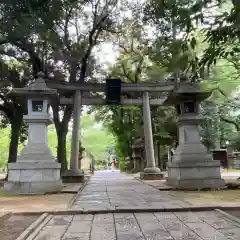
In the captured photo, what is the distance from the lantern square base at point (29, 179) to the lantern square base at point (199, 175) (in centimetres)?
435

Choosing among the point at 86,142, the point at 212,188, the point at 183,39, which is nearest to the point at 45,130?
the point at 212,188

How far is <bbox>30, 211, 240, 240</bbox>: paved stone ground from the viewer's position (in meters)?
5.25

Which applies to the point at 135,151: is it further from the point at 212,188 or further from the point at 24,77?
the point at 212,188

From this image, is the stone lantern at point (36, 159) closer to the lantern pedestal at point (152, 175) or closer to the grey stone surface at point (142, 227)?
the grey stone surface at point (142, 227)

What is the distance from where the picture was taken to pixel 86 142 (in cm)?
4344

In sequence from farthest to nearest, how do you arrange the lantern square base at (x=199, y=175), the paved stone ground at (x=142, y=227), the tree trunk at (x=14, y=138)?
the tree trunk at (x=14, y=138), the lantern square base at (x=199, y=175), the paved stone ground at (x=142, y=227)

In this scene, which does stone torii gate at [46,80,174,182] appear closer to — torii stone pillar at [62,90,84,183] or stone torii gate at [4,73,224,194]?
torii stone pillar at [62,90,84,183]

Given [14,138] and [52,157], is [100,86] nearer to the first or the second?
[14,138]

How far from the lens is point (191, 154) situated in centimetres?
1238

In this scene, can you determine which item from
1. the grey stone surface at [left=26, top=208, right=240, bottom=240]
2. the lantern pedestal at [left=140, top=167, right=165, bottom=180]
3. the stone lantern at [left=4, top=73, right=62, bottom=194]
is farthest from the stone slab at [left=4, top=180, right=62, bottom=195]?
the lantern pedestal at [left=140, top=167, right=165, bottom=180]

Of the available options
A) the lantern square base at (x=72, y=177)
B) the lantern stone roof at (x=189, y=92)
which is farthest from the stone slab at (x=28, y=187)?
the lantern stone roof at (x=189, y=92)

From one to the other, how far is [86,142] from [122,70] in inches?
758

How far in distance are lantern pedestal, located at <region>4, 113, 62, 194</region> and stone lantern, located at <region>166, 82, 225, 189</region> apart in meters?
4.24

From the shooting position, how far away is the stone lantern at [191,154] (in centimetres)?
1197
